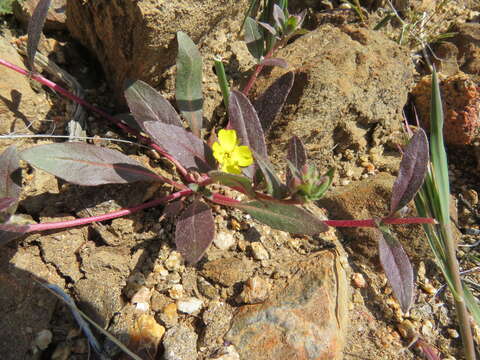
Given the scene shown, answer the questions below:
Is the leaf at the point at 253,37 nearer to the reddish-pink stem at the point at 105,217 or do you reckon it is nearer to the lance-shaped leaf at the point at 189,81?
the lance-shaped leaf at the point at 189,81

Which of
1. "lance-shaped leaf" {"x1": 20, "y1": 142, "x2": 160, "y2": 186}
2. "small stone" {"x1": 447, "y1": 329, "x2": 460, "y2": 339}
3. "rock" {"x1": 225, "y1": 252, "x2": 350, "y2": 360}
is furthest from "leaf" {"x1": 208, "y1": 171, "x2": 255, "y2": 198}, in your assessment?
"small stone" {"x1": 447, "y1": 329, "x2": 460, "y2": 339}

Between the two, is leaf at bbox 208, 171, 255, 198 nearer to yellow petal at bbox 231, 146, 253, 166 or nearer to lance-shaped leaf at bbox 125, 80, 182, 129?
yellow petal at bbox 231, 146, 253, 166

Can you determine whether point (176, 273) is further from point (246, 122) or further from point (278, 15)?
point (278, 15)

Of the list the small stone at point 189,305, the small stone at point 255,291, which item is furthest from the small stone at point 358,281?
the small stone at point 189,305

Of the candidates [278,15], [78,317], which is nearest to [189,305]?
[78,317]

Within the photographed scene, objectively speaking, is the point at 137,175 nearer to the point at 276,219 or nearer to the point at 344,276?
the point at 276,219
